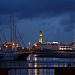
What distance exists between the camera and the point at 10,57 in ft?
329

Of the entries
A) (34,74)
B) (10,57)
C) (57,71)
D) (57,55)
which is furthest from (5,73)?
(57,55)

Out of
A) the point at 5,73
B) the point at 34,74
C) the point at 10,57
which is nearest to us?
the point at 5,73

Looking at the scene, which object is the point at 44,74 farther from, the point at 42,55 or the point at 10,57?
the point at 42,55

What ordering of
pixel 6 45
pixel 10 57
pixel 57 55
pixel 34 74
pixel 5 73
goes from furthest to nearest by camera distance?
1. pixel 57 55
2. pixel 6 45
3. pixel 10 57
4. pixel 34 74
5. pixel 5 73

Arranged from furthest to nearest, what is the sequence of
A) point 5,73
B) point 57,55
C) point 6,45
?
1. point 57,55
2. point 6,45
3. point 5,73

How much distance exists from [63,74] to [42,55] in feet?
486

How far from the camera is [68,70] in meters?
30.2

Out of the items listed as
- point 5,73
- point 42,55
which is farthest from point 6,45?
point 5,73

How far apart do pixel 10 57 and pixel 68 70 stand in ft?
232

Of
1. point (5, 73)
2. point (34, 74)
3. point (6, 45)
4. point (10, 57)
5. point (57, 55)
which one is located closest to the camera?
point (5, 73)

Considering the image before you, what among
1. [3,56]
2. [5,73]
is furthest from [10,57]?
[5,73]

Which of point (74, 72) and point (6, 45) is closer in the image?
point (74, 72)

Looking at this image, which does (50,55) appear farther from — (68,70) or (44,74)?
(68,70)

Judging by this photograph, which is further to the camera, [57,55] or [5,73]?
[57,55]
